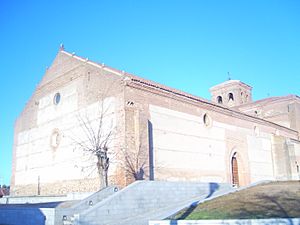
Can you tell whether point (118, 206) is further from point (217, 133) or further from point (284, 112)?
point (284, 112)

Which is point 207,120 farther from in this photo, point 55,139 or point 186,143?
point 55,139

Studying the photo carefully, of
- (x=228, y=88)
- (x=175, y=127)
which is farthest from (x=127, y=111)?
(x=228, y=88)

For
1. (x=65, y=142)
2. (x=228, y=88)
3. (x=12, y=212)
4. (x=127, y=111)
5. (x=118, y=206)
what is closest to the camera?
(x=118, y=206)

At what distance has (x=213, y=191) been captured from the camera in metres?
18.1

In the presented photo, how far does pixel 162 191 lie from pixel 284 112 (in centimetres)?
2789

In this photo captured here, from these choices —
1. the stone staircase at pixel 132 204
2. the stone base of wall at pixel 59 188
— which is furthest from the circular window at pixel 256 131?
the stone base of wall at pixel 59 188

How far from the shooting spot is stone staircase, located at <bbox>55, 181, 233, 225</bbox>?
12212mm

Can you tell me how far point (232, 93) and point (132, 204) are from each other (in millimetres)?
33822

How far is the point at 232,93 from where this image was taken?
147ft

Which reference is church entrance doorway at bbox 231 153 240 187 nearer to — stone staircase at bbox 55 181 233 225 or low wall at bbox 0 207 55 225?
stone staircase at bbox 55 181 233 225

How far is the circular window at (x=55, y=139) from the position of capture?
2309cm

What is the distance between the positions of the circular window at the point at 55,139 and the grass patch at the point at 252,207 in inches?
499

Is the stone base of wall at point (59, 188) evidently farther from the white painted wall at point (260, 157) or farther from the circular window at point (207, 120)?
the white painted wall at point (260, 157)

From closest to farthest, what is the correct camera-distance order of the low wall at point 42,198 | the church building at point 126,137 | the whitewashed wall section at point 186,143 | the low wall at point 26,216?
the low wall at point 26,216, the low wall at point 42,198, the church building at point 126,137, the whitewashed wall section at point 186,143
